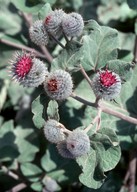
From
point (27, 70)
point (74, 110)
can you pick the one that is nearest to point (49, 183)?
point (74, 110)

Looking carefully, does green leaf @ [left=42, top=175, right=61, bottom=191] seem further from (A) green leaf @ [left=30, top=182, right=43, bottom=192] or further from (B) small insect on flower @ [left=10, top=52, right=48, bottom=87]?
(B) small insect on flower @ [left=10, top=52, right=48, bottom=87]

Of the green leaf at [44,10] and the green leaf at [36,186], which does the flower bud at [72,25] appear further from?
the green leaf at [36,186]

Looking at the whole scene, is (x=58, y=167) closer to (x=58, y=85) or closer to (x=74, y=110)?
(x=74, y=110)

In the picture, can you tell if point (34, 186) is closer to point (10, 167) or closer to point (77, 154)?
point (10, 167)

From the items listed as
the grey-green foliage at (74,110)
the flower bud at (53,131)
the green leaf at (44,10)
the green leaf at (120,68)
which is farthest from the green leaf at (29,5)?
the flower bud at (53,131)

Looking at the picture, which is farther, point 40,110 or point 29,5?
point 29,5

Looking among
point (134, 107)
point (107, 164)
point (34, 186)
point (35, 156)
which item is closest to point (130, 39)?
point (134, 107)
